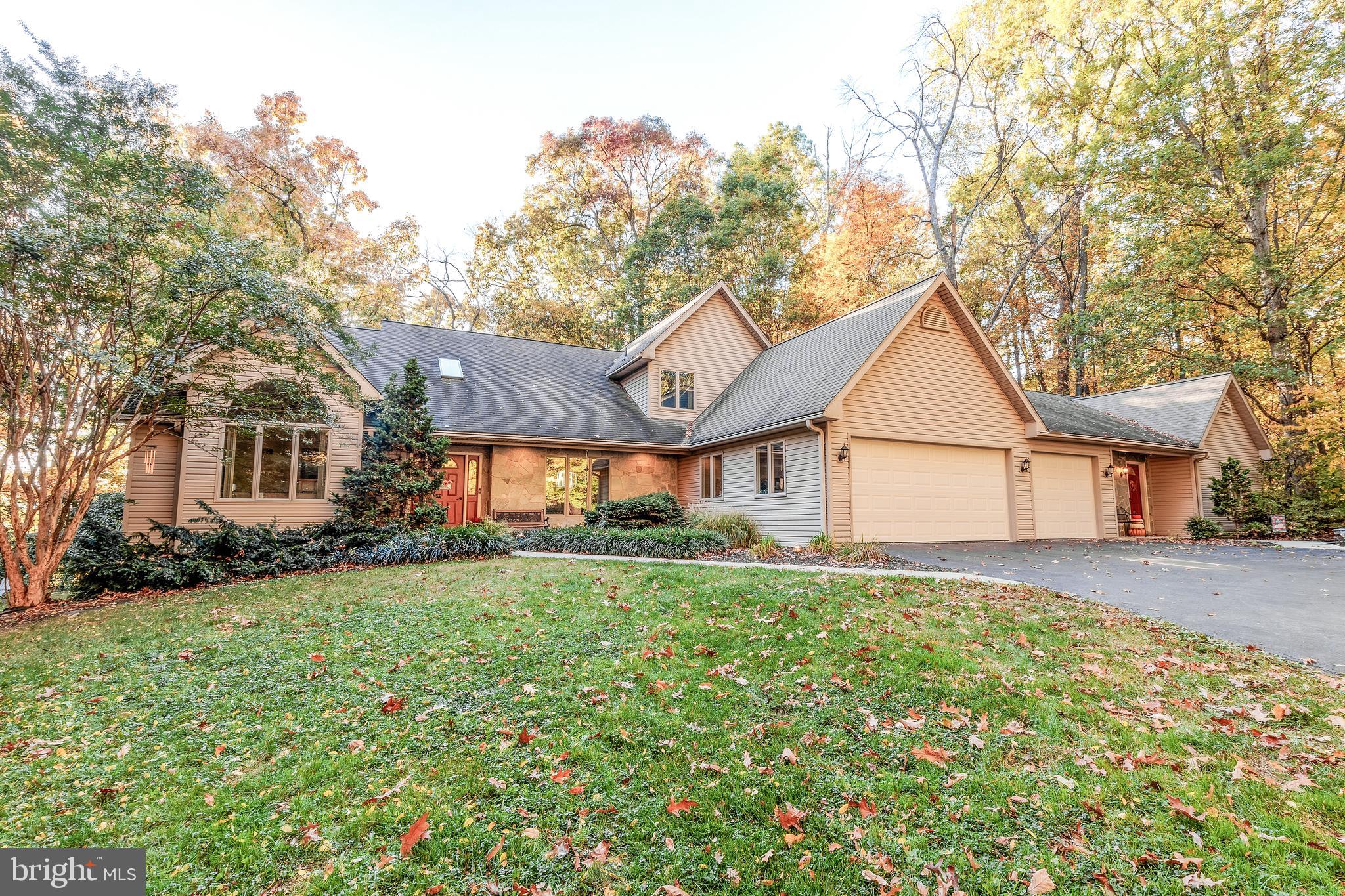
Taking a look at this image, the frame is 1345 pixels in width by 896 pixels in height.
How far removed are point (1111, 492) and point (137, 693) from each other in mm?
20044

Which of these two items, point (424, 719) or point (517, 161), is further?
point (517, 161)

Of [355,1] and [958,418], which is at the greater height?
[355,1]

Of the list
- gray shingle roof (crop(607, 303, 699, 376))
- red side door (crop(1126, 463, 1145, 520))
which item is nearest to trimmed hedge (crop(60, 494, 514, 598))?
gray shingle roof (crop(607, 303, 699, 376))

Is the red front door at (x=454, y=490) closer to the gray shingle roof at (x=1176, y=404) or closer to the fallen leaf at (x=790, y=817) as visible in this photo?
the fallen leaf at (x=790, y=817)

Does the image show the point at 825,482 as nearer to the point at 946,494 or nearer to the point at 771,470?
the point at 771,470

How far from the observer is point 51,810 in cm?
295

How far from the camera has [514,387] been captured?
16.0 meters

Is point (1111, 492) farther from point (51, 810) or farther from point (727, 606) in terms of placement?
point (51, 810)

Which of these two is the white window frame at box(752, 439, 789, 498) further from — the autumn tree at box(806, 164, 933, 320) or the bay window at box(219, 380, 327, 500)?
the autumn tree at box(806, 164, 933, 320)

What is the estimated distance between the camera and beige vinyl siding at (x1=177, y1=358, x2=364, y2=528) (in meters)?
11.0

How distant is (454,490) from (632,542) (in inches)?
226

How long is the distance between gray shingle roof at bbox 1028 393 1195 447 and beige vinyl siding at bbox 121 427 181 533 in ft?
65.6

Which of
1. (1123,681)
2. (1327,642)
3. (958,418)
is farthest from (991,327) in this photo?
(1123,681)

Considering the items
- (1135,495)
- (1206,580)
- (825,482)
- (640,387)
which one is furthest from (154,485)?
(1135,495)
